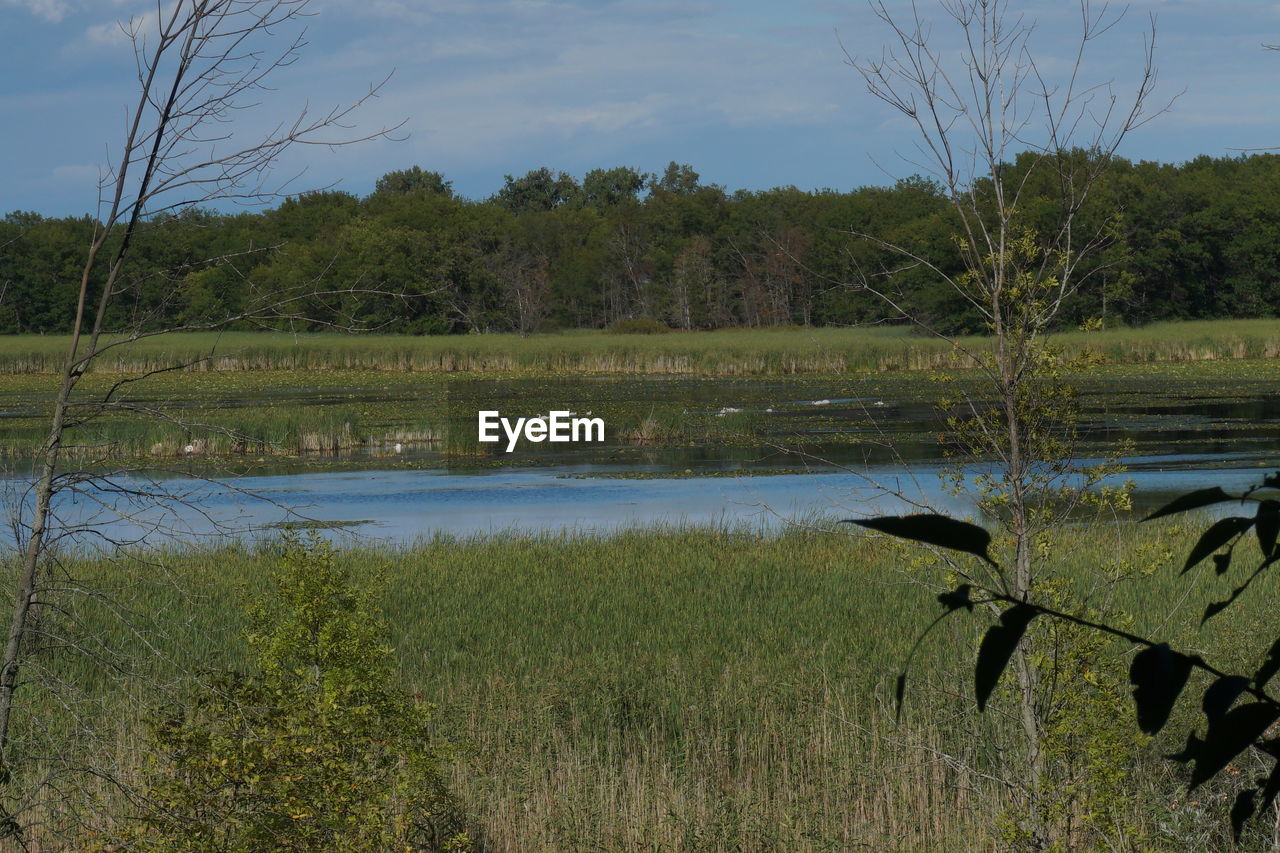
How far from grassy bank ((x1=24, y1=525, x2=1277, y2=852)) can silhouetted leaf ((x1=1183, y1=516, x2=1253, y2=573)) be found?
3.46 m

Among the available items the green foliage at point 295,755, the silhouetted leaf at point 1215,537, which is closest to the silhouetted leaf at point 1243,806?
the silhouetted leaf at point 1215,537

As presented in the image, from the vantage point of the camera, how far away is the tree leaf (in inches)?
40.8

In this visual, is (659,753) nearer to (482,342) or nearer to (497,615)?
(497,615)

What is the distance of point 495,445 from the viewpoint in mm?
31812

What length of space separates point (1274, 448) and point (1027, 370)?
23750 millimetres

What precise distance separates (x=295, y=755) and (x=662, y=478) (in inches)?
807

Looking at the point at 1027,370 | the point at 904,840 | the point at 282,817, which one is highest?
the point at 1027,370

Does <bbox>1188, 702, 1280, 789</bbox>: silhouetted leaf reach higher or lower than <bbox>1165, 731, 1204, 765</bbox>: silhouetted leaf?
higher

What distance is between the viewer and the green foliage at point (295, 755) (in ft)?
13.8

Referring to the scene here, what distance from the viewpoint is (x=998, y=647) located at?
1.00 meters

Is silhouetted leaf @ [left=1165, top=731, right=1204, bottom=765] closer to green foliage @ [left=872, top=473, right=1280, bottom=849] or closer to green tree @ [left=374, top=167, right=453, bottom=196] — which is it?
green foliage @ [left=872, top=473, right=1280, bottom=849]

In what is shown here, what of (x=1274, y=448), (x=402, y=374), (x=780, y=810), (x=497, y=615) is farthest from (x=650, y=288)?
(x=780, y=810)

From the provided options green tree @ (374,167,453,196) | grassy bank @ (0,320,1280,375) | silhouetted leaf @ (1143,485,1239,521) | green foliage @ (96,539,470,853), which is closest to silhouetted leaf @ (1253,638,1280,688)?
silhouetted leaf @ (1143,485,1239,521)

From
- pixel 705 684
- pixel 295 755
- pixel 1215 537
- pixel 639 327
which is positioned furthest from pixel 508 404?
pixel 639 327
